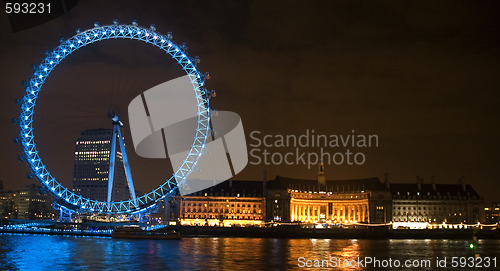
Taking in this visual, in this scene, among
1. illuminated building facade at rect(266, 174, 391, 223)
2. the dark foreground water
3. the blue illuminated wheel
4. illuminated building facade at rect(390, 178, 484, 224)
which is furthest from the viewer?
illuminated building facade at rect(390, 178, 484, 224)

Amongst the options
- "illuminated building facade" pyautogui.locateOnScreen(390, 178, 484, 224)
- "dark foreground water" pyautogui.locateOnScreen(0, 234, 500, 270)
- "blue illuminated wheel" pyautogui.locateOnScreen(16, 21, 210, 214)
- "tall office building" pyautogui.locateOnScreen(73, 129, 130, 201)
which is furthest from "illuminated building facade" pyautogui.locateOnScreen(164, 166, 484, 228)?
"dark foreground water" pyautogui.locateOnScreen(0, 234, 500, 270)

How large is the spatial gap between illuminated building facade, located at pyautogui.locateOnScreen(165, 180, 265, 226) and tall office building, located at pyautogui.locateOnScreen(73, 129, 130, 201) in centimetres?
1598

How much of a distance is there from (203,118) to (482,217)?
85285mm

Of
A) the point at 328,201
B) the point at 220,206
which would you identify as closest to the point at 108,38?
the point at 220,206

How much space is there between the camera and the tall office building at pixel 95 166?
12562 centimetres

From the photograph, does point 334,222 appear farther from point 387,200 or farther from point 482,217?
point 482,217

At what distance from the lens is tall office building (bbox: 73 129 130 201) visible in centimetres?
12562

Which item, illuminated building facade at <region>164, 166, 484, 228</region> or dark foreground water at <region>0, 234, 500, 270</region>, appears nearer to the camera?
dark foreground water at <region>0, 234, 500, 270</region>

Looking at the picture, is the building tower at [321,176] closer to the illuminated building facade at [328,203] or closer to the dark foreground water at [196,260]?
the illuminated building facade at [328,203]

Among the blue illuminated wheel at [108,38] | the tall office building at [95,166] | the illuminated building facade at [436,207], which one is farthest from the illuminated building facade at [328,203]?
the blue illuminated wheel at [108,38]

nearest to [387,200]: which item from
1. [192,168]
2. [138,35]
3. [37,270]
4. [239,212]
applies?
[239,212]

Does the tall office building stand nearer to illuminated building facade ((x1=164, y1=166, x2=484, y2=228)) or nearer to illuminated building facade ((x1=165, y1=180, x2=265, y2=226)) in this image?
illuminated building facade ((x1=165, y1=180, x2=265, y2=226))

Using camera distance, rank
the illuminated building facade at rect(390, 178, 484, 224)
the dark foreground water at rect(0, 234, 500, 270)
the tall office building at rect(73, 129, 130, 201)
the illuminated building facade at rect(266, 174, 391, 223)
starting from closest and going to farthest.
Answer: the dark foreground water at rect(0, 234, 500, 270) → the tall office building at rect(73, 129, 130, 201) → the illuminated building facade at rect(266, 174, 391, 223) → the illuminated building facade at rect(390, 178, 484, 224)

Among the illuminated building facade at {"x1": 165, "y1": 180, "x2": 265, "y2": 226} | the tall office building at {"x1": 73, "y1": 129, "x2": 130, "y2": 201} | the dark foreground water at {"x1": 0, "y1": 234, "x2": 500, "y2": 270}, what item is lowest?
the dark foreground water at {"x1": 0, "y1": 234, "x2": 500, "y2": 270}
